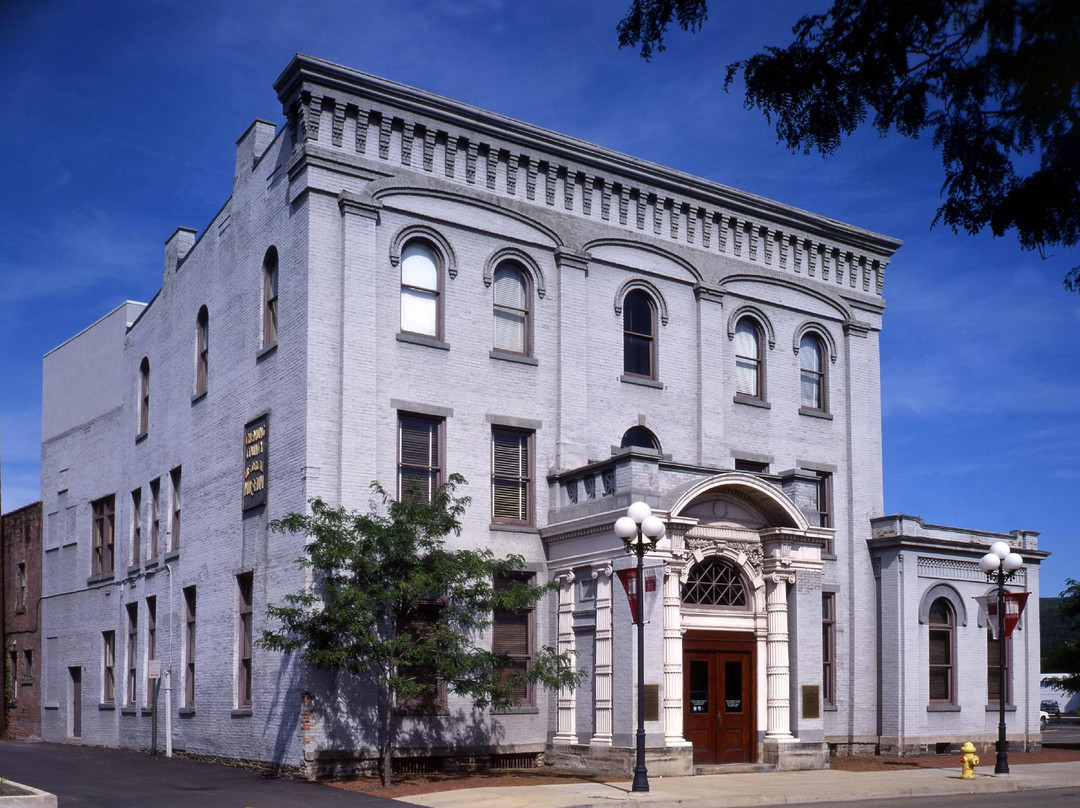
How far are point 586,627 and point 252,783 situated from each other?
7.12 meters

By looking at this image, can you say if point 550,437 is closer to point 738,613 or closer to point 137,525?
point 738,613

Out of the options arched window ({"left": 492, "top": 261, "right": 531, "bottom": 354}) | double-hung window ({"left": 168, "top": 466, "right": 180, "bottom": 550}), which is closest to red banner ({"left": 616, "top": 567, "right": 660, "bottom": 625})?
arched window ({"left": 492, "top": 261, "right": 531, "bottom": 354})

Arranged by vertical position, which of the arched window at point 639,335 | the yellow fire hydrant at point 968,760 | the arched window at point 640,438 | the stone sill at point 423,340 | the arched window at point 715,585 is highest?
the arched window at point 639,335

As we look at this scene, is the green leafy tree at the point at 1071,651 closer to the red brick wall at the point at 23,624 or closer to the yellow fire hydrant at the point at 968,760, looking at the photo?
the yellow fire hydrant at the point at 968,760

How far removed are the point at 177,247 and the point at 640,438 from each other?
13.2 metres

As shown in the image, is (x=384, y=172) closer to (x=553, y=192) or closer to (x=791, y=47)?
(x=553, y=192)

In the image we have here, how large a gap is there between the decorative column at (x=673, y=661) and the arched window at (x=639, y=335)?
19.9 ft

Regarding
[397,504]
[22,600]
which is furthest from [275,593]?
[22,600]

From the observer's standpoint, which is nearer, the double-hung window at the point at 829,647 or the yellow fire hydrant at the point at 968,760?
the yellow fire hydrant at the point at 968,760

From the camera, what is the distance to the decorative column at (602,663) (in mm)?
24672

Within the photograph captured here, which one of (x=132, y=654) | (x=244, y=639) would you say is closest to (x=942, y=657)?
(x=244, y=639)

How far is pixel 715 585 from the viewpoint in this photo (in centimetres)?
2639

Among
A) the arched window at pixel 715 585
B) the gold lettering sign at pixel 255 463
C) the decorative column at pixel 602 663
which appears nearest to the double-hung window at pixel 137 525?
the gold lettering sign at pixel 255 463

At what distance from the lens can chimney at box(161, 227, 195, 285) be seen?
33.2 metres
